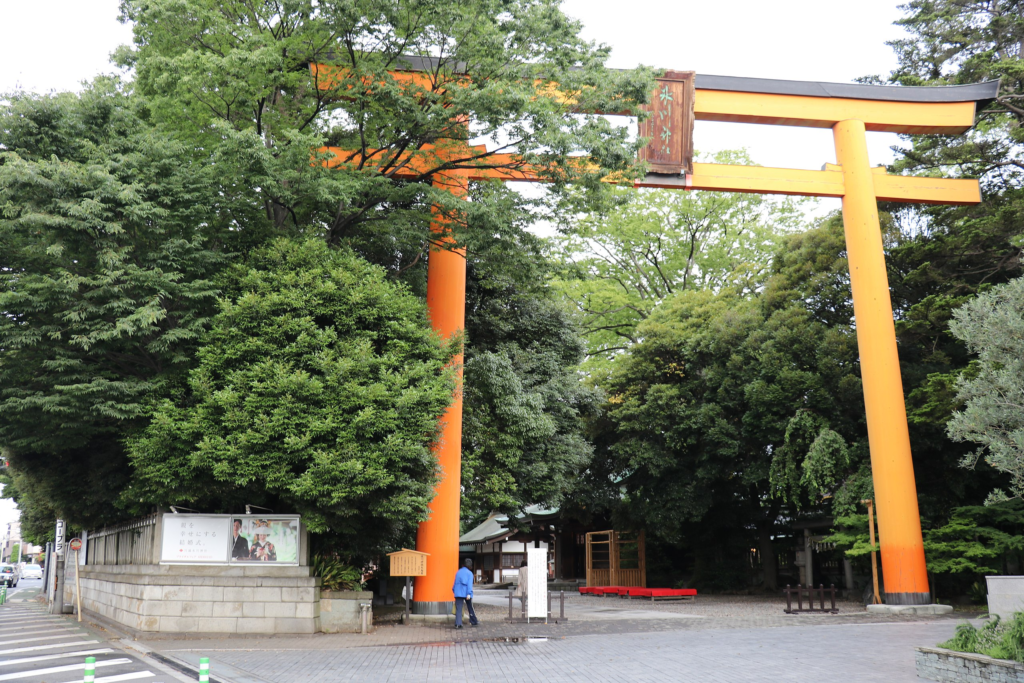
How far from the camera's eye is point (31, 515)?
28.9m

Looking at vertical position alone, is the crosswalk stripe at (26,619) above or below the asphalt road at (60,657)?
below

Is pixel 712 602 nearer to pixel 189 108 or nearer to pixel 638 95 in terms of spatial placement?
pixel 638 95

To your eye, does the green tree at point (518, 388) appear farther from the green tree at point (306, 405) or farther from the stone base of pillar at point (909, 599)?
the stone base of pillar at point (909, 599)

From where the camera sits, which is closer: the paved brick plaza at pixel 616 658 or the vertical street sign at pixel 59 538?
the paved brick plaza at pixel 616 658

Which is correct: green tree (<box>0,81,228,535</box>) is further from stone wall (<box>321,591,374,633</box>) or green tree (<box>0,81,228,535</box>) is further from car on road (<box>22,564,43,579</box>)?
car on road (<box>22,564,43,579</box>)

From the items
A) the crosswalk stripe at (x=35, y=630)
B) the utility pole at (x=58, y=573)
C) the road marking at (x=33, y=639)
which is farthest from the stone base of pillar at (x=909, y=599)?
the utility pole at (x=58, y=573)

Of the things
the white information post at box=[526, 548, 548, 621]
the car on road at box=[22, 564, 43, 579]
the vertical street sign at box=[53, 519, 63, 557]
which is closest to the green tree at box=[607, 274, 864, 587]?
the white information post at box=[526, 548, 548, 621]

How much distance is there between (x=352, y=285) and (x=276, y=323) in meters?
1.61

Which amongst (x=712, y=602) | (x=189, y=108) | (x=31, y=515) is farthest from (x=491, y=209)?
(x=31, y=515)

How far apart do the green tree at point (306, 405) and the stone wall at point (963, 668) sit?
8338 mm

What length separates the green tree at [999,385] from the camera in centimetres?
1043

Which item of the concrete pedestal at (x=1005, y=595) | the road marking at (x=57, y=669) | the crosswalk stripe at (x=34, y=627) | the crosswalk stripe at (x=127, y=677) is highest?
the concrete pedestal at (x=1005, y=595)

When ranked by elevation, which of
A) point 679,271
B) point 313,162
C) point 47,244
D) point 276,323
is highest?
point 679,271

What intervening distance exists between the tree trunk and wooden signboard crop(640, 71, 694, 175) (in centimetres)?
1477
